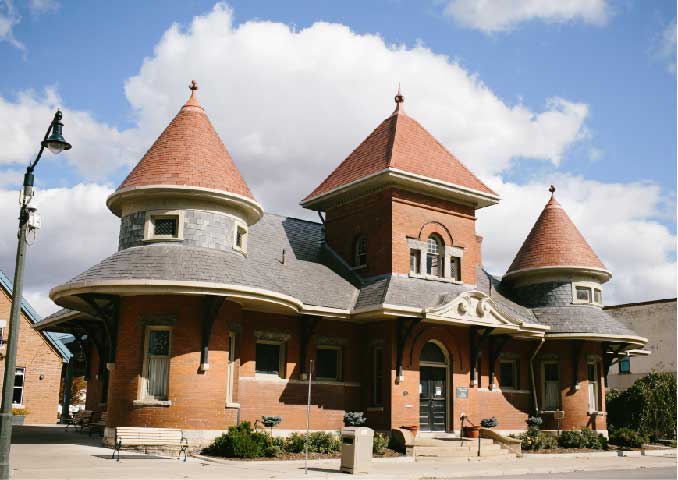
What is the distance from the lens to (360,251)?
2766cm

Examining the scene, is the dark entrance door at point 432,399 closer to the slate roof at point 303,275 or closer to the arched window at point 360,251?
the slate roof at point 303,275

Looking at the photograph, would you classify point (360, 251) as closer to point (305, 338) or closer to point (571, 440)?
point (305, 338)

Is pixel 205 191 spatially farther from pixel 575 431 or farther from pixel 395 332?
pixel 575 431

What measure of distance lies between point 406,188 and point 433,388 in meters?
7.10

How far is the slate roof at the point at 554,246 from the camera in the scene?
3112cm

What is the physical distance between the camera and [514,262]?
32781mm

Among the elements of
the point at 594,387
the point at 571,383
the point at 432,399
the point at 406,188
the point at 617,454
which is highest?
the point at 406,188

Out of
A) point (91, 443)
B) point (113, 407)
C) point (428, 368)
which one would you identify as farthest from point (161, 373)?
point (428, 368)

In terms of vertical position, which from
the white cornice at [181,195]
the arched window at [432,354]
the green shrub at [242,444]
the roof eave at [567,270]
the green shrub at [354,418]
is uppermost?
A: the white cornice at [181,195]

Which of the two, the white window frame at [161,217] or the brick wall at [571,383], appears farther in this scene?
the brick wall at [571,383]

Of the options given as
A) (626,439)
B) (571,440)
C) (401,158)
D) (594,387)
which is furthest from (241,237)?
(626,439)

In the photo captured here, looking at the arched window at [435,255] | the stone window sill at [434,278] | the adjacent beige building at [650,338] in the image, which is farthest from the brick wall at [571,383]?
the adjacent beige building at [650,338]

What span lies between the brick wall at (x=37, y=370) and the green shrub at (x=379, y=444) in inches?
842

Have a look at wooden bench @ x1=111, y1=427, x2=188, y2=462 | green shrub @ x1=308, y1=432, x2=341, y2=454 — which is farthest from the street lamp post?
green shrub @ x1=308, y1=432, x2=341, y2=454
